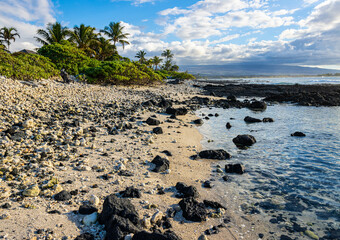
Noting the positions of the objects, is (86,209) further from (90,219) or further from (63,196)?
(63,196)

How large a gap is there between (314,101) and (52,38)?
139 feet

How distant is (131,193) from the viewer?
4676mm

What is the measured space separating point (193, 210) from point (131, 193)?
4.83 ft

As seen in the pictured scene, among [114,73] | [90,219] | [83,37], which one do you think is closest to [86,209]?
[90,219]

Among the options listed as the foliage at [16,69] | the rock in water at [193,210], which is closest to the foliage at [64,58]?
the foliage at [16,69]

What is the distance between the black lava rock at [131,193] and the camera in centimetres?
464

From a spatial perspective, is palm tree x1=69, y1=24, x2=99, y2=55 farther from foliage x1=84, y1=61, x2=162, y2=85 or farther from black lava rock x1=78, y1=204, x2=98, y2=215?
black lava rock x1=78, y1=204, x2=98, y2=215

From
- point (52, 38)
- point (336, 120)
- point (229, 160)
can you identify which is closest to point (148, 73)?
point (52, 38)

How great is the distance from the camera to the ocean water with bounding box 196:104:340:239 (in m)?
4.71

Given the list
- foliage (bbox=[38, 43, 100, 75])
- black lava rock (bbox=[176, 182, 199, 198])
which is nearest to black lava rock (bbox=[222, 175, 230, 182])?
black lava rock (bbox=[176, 182, 199, 198])

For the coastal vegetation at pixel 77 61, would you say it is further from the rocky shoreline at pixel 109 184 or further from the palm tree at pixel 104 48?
the rocky shoreline at pixel 109 184

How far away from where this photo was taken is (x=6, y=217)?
3504 mm

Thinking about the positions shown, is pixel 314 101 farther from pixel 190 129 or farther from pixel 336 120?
pixel 190 129

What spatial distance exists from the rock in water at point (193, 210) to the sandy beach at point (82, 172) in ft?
0.40
